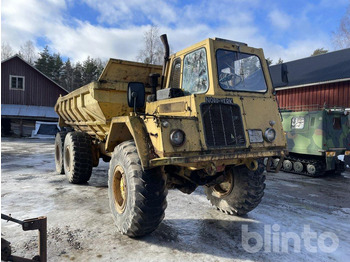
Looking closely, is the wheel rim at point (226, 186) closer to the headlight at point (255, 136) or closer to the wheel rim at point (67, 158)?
the headlight at point (255, 136)

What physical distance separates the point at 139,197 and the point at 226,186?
1962 mm

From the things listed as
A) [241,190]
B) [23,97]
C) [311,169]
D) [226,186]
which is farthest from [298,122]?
[23,97]

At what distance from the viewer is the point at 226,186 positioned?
483 centimetres

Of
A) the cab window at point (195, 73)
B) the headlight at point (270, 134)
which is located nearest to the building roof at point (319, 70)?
the headlight at point (270, 134)

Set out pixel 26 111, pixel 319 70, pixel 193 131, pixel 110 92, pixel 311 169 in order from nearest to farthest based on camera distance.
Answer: pixel 193 131 < pixel 110 92 < pixel 311 169 < pixel 319 70 < pixel 26 111

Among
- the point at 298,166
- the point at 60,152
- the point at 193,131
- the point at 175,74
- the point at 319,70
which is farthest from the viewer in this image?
the point at 319,70

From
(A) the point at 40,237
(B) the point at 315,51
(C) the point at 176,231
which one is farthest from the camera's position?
(B) the point at 315,51

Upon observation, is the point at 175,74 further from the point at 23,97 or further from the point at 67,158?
the point at 23,97

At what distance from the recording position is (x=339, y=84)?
52.2 ft

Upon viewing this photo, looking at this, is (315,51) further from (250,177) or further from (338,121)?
(250,177)

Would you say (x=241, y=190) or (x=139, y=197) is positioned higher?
(x=139, y=197)

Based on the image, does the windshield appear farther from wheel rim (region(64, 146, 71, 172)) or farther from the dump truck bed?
wheel rim (region(64, 146, 71, 172))

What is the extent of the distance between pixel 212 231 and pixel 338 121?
26.6ft

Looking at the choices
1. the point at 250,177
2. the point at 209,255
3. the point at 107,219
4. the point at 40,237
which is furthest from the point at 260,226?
the point at 40,237
